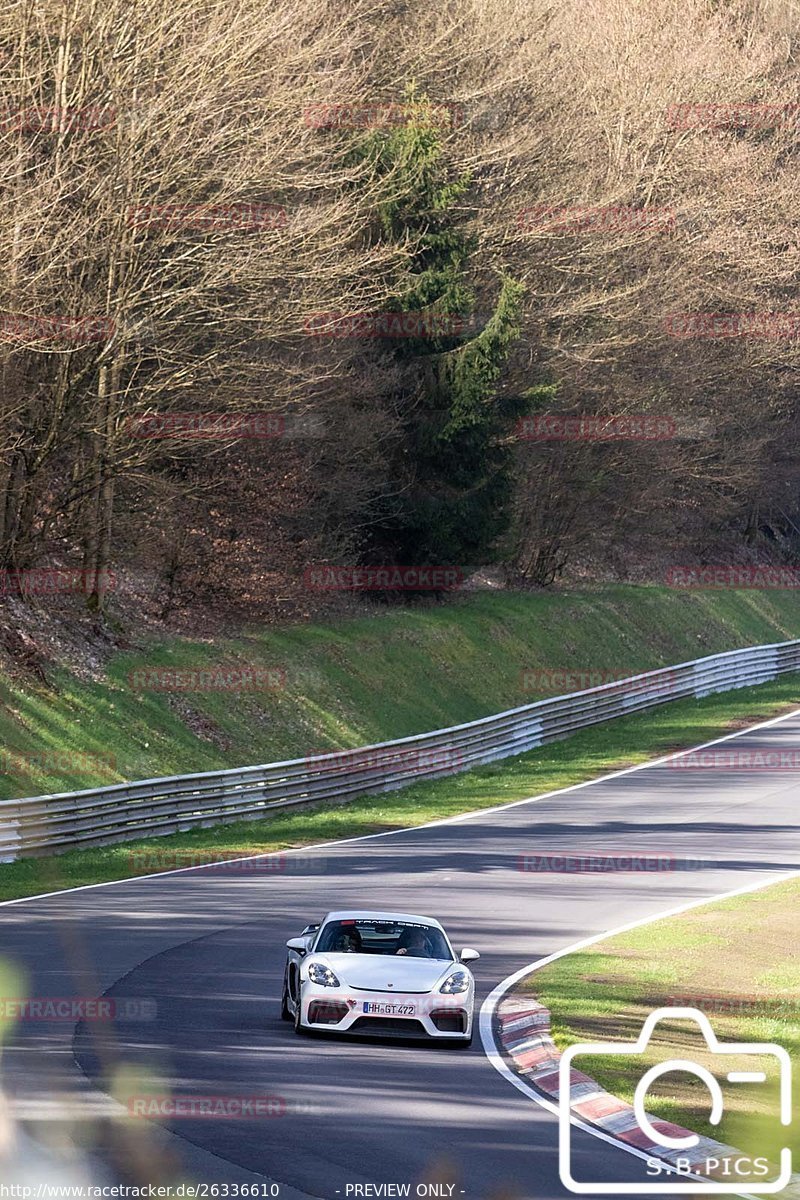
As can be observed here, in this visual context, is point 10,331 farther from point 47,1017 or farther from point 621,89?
A: point 621,89

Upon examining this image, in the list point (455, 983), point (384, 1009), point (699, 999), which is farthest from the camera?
point (699, 999)

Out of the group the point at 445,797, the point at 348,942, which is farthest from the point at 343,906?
the point at 445,797

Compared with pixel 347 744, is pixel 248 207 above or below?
above

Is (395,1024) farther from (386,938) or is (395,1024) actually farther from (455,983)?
(386,938)

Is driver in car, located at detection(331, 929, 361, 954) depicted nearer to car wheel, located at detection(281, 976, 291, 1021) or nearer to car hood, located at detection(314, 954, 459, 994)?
car hood, located at detection(314, 954, 459, 994)

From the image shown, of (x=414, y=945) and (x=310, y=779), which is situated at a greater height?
(x=414, y=945)

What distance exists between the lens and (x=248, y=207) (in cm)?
3216

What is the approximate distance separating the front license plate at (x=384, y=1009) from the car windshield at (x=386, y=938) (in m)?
0.77

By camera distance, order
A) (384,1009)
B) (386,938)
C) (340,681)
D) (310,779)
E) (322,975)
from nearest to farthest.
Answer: (384,1009) → (322,975) → (386,938) → (310,779) → (340,681)

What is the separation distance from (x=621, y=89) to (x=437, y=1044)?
44.9 metres

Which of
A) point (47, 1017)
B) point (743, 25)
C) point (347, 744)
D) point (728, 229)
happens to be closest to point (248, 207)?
point (347, 744)

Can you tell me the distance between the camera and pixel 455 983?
13.6m

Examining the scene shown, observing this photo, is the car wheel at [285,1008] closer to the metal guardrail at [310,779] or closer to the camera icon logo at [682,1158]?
the camera icon logo at [682,1158]

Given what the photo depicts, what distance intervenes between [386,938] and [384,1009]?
1.19m
